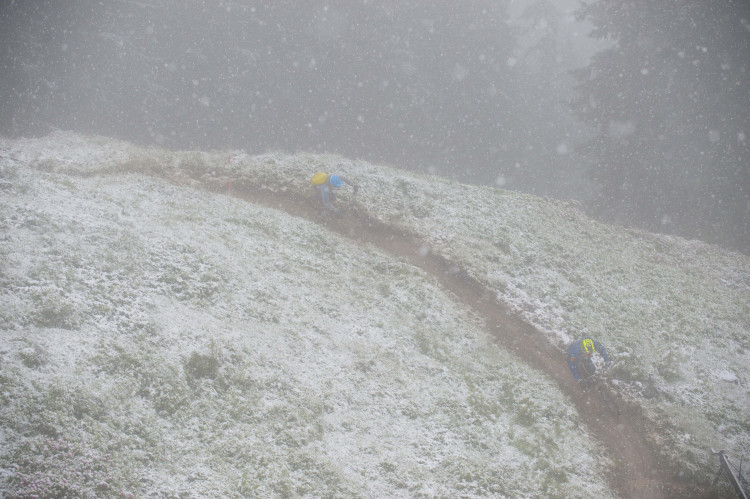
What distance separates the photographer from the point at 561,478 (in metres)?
10.1

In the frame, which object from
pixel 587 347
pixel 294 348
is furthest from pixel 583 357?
pixel 294 348

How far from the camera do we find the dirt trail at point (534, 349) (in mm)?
10500

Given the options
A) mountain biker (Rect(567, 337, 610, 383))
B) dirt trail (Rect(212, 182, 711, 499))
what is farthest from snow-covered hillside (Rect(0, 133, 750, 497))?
mountain biker (Rect(567, 337, 610, 383))

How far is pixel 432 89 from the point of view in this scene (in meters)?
51.7

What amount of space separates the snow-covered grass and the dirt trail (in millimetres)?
576

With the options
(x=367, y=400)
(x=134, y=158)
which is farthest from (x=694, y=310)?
(x=134, y=158)

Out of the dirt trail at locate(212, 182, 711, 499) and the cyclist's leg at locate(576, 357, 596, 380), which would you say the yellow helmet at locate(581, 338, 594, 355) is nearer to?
the cyclist's leg at locate(576, 357, 596, 380)

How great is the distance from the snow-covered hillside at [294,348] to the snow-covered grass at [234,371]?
5 centimetres

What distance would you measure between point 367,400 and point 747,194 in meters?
37.4

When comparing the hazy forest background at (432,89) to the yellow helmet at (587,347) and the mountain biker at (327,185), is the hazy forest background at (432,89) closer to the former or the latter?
the yellow helmet at (587,347)

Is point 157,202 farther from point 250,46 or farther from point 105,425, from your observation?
point 250,46

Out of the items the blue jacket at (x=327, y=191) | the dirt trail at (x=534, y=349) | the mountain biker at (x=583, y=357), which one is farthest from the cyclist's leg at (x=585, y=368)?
the blue jacket at (x=327, y=191)

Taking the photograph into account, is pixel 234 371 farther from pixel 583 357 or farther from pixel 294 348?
pixel 583 357

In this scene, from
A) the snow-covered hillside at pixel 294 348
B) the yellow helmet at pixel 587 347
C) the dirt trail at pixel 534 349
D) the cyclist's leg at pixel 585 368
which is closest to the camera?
the snow-covered hillside at pixel 294 348
